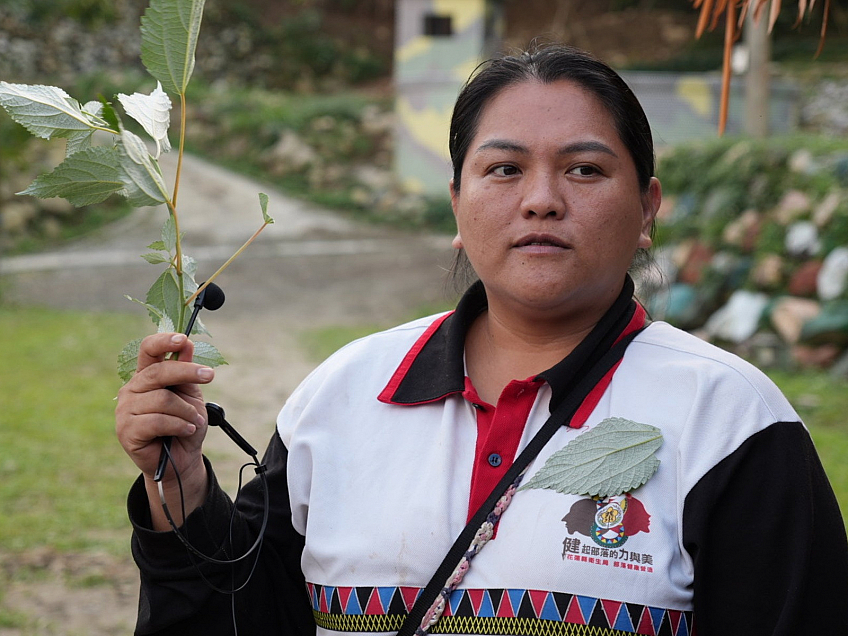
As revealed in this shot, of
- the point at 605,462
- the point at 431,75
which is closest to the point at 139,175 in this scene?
the point at 605,462

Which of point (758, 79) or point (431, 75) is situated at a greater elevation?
point (758, 79)

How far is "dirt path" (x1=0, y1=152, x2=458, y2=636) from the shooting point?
12.9ft

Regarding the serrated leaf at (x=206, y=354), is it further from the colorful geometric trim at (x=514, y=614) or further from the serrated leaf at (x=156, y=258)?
the colorful geometric trim at (x=514, y=614)

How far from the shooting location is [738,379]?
154cm

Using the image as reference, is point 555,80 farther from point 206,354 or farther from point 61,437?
point 61,437

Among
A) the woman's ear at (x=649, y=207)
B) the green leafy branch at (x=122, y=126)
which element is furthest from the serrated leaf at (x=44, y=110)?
the woman's ear at (x=649, y=207)

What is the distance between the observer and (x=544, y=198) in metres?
1.58

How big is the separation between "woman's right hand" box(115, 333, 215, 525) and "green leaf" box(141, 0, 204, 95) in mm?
396

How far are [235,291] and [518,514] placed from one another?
30.3 ft

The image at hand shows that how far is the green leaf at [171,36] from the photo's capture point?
1424 millimetres

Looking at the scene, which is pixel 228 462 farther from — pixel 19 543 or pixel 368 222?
pixel 368 222

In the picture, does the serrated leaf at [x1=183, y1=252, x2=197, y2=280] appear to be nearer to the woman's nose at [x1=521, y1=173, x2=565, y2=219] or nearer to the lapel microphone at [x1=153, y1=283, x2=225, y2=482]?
the lapel microphone at [x1=153, y1=283, x2=225, y2=482]

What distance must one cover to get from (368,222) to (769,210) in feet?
24.6

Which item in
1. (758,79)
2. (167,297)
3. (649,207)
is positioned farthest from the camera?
(758,79)
